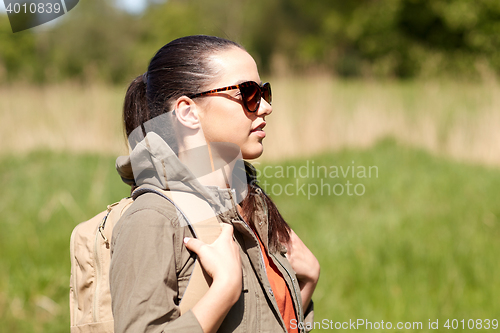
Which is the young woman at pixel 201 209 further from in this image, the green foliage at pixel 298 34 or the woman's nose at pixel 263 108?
the green foliage at pixel 298 34

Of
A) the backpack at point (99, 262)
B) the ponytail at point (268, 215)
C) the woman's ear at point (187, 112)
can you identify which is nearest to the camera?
the backpack at point (99, 262)

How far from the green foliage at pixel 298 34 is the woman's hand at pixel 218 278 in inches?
569

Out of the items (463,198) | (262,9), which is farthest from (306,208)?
(262,9)

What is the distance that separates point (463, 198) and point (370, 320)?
2602mm

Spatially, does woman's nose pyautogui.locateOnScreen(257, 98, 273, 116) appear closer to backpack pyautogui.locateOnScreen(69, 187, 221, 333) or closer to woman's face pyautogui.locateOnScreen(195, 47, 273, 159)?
woman's face pyautogui.locateOnScreen(195, 47, 273, 159)

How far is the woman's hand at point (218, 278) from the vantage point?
1021 mm

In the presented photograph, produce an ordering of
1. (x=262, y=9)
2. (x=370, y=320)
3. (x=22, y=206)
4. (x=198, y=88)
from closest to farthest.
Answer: (x=198, y=88) < (x=370, y=320) < (x=22, y=206) < (x=262, y=9)

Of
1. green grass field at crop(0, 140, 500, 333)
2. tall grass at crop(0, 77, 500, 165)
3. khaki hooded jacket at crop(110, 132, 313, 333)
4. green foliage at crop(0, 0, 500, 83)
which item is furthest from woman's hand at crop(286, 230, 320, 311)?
green foliage at crop(0, 0, 500, 83)

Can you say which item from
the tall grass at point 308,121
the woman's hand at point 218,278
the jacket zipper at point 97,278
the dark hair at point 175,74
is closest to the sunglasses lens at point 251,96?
the dark hair at point 175,74

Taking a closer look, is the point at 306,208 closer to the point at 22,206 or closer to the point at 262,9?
the point at 22,206

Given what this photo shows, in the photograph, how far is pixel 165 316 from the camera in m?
1.02

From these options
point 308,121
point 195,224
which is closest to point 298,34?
point 308,121

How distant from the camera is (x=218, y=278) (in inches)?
41.0

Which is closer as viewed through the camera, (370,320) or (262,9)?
(370,320)
